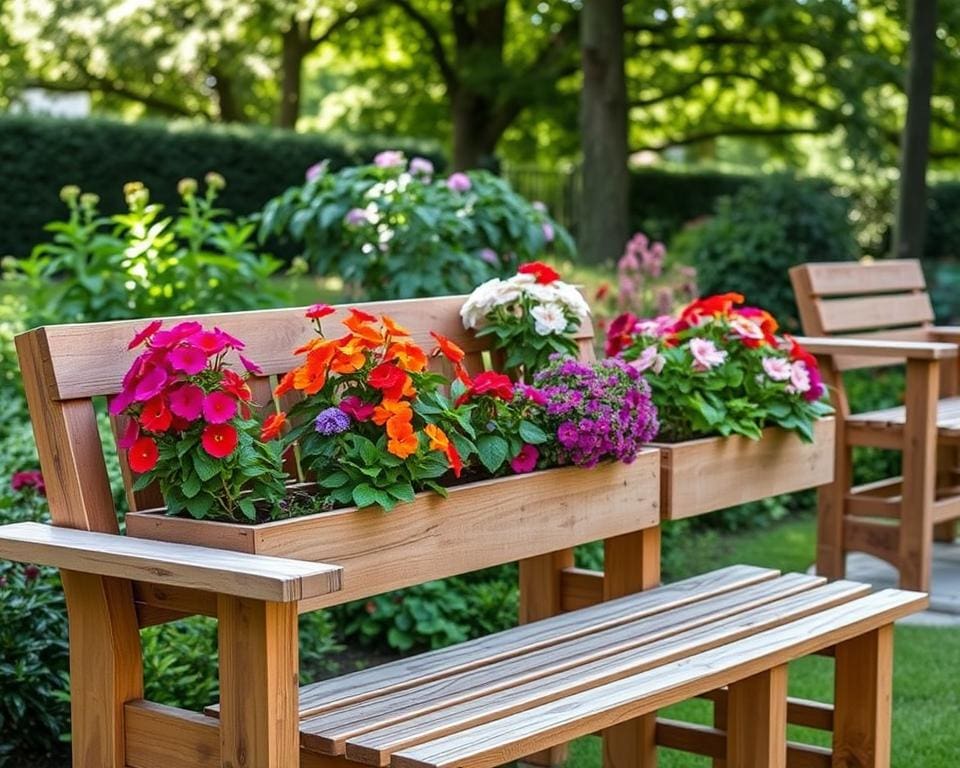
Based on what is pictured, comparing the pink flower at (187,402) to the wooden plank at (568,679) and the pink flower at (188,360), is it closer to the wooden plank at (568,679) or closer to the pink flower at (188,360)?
the pink flower at (188,360)

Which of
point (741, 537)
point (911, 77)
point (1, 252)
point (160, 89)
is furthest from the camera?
point (160, 89)

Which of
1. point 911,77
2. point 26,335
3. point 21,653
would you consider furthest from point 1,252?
point 26,335

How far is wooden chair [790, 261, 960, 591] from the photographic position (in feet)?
17.8

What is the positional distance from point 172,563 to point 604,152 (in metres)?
13.0

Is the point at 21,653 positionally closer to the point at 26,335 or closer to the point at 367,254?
the point at 26,335

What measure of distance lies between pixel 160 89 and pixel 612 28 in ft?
36.8

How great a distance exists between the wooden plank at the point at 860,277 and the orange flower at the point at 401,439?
11.1 feet

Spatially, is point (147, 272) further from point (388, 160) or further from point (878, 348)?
point (878, 348)

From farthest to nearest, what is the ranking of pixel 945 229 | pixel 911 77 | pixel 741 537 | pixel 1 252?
1. pixel 945 229
2. pixel 1 252
3. pixel 911 77
4. pixel 741 537

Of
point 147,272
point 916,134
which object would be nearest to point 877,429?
point 147,272

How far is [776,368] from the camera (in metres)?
3.98

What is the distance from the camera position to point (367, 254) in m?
5.94

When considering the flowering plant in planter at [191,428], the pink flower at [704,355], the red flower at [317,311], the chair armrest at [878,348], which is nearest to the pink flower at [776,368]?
the pink flower at [704,355]

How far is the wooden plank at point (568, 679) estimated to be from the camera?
2451mm
